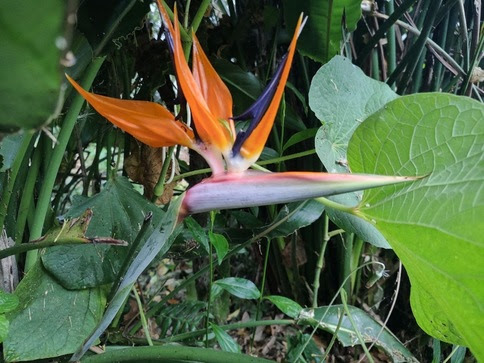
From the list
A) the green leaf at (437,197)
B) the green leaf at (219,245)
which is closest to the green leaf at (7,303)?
the green leaf at (219,245)

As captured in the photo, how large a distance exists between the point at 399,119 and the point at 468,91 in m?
0.57

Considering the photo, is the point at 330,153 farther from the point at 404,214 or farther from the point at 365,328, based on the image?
the point at 365,328

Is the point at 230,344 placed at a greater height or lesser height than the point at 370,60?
lesser

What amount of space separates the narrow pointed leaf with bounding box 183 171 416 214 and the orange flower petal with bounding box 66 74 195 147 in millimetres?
68

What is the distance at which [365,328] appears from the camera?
0.71 metres

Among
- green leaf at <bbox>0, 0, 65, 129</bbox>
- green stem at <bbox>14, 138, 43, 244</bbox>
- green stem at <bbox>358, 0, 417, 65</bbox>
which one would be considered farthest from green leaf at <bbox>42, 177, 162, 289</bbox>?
green stem at <bbox>358, 0, 417, 65</bbox>

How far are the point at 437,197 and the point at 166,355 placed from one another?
0.99 feet

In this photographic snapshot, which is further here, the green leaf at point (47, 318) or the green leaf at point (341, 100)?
the green leaf at point (341, 100)

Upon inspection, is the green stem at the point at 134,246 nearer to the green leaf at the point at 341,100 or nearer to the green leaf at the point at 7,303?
the green leaf at the point at 7,303

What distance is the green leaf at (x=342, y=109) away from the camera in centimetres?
56

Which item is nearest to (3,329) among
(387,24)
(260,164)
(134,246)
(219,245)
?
(134,246)

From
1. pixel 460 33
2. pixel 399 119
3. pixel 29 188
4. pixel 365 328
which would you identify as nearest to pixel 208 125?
pixel 399 119

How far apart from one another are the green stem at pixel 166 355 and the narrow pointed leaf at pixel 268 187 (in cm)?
23

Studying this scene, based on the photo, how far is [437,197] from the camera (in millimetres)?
345
